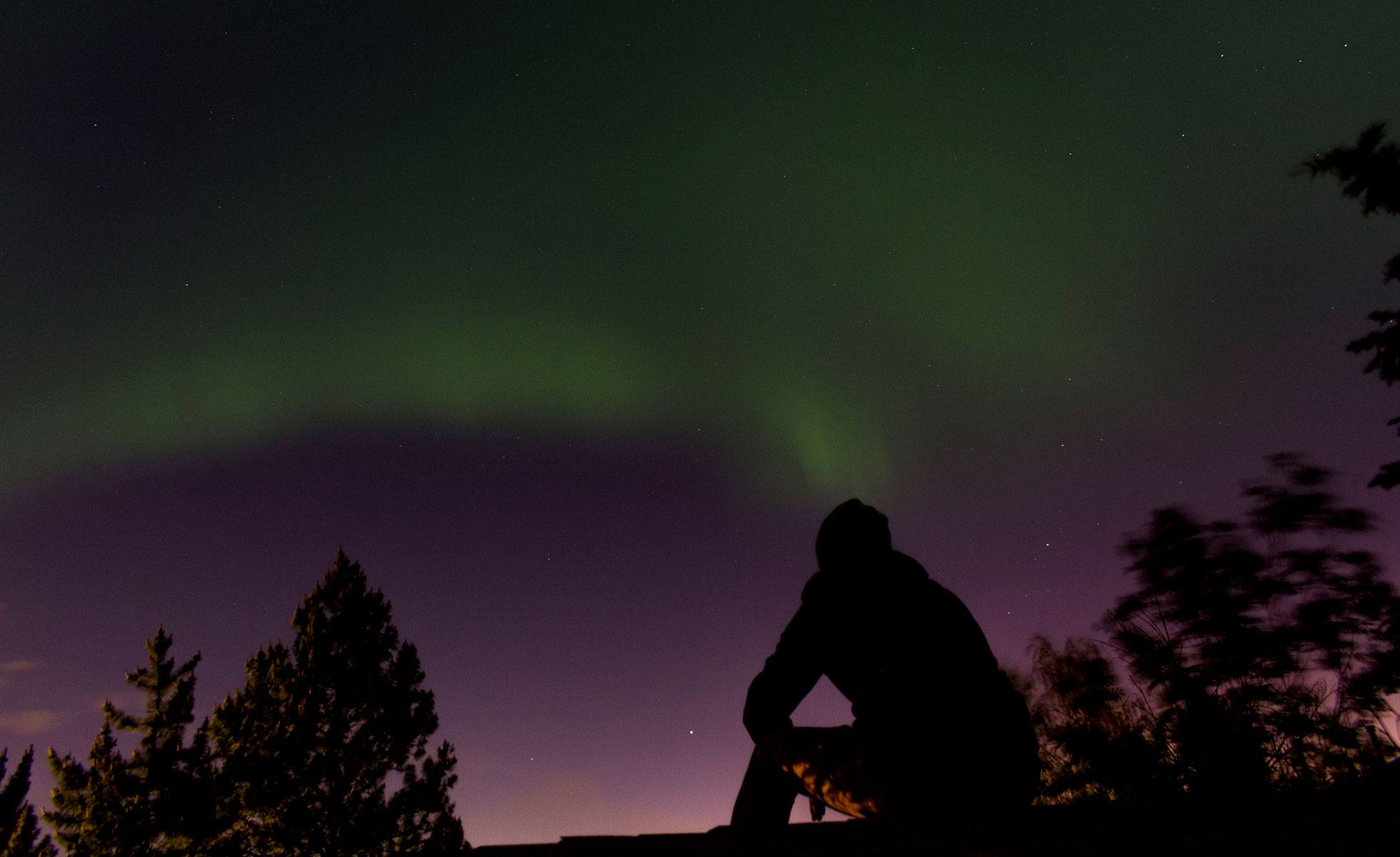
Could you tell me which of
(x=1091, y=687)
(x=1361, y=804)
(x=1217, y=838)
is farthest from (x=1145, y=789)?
(x=1217, y=838)

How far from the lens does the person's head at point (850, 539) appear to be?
121 inches

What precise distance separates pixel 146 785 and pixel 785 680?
88.4 feet

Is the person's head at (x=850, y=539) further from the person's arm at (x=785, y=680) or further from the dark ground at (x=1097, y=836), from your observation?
the dark ground at (x=1097, y=836)

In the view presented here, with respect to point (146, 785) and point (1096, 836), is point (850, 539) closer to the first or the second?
point (1096, 836)

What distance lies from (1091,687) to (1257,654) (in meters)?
3.90

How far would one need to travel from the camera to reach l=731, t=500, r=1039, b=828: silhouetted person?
2687 mm

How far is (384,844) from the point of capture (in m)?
18.6

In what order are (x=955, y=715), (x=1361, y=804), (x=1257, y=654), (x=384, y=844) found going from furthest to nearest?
(x=384, y=844) < (x=1257, y=654) < (x=955, y=715) < (x=1361, y=804)

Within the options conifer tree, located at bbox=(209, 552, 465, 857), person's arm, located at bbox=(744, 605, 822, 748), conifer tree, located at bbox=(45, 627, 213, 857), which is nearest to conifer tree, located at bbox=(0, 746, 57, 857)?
conifer tree, located at bbox=(45, 627, 213, 857)

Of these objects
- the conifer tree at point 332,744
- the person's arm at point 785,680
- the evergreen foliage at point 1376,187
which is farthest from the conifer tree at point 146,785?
the evergreen foliage at point 1376,187

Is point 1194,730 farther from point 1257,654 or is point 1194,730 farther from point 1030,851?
point 1030,851

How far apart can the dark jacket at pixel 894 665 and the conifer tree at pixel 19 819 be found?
3724 centimetres

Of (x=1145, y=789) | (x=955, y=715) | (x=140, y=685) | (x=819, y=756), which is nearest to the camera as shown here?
(x=955, y=715)

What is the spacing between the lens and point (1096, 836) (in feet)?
5.89
